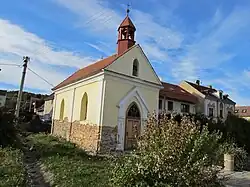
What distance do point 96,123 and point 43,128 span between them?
19.4 metres

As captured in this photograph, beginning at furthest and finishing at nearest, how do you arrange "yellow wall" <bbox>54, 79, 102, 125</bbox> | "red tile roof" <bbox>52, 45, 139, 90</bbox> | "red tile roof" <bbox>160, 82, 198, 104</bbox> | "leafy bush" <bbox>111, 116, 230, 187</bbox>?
1. "red tile roof" <bbox>160, 82, 198, 104</bbox>
2. "red tile roof" <bbox>52, 45, 139, 90</bbox>
3. "yellow wall" <bbox>54, 79, 102, 125</bbox>
4. "leafy bush" <bbox>111, 116, 230, 187</bbox>

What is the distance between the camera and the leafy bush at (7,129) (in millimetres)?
17250

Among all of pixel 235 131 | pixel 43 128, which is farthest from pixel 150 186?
pixel 43 128

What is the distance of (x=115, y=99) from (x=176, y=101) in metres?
14.3

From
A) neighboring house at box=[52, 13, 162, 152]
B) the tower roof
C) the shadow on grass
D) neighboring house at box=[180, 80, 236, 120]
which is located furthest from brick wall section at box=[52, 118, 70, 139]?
neighboring house at box=[180, 80, 236, 120]

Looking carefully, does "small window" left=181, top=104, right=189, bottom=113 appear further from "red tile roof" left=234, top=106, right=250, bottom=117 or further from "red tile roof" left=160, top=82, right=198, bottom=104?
"red tile roof" left=234, top=106, right=250, bottom=117

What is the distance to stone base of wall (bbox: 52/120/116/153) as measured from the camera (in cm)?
1977

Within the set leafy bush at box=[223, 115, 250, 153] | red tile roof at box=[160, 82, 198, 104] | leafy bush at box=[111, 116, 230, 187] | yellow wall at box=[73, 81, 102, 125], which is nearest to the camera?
leafy bush at box=[111, 116, 230, 187]

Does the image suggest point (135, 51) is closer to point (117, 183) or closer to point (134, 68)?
point (134, 68)

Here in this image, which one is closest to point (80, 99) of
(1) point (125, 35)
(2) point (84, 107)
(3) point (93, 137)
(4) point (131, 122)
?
(2) point (84, 107)

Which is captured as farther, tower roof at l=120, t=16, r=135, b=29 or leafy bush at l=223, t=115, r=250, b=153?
leafy bush at l=223, t=115, r=250, b=153

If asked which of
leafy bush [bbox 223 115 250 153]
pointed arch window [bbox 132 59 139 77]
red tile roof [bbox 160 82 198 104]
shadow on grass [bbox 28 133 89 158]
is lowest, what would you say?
shadow on grass [bbox 28 133 89 158]

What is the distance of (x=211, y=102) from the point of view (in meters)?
38.2

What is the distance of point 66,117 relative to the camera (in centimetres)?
2625
